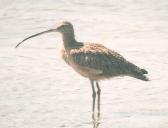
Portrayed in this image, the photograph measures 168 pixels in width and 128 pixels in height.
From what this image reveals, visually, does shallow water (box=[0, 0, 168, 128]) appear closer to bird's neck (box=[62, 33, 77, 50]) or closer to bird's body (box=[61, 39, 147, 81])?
bird's body (box=[61, 39, 147, 81])

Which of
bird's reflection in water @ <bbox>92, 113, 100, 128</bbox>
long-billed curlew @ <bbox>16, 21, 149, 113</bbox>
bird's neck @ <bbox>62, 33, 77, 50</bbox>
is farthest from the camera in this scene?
bird's neck @ <bbox>62, 33, 77, 50</bbox>

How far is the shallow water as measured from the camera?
457 inches

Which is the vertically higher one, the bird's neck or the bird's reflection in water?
the bird's neck

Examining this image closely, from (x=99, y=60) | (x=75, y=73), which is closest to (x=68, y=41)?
(x=99, y=60)

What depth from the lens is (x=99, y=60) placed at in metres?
12.0

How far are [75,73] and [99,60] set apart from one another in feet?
7.06

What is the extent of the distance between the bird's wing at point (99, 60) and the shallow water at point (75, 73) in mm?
618

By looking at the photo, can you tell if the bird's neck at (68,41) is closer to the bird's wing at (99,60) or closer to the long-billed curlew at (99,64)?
the long-billed curlew at (99,64)

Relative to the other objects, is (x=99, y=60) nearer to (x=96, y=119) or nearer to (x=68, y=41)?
(x=68, y=41)

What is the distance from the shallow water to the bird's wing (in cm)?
62

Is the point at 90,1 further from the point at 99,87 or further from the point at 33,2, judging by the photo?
the point at 99,87

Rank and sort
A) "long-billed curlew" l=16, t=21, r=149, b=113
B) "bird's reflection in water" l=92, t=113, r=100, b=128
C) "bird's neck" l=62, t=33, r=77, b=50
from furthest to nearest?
"bird's neck" l=62, t=33, r=77, b=50 < "long-billed curlew" l=16, t=21, r=149, b=113 < "bird's reflection in water" l=92, t=113, r=100, b=128

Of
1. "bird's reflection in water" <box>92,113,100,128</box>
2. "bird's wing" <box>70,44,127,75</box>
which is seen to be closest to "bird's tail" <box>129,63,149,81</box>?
"bird's wing" <box>70,44,127,75</box>

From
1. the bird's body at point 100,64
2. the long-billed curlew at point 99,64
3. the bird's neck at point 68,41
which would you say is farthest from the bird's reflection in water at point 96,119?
the bird's neck at point 68,41
